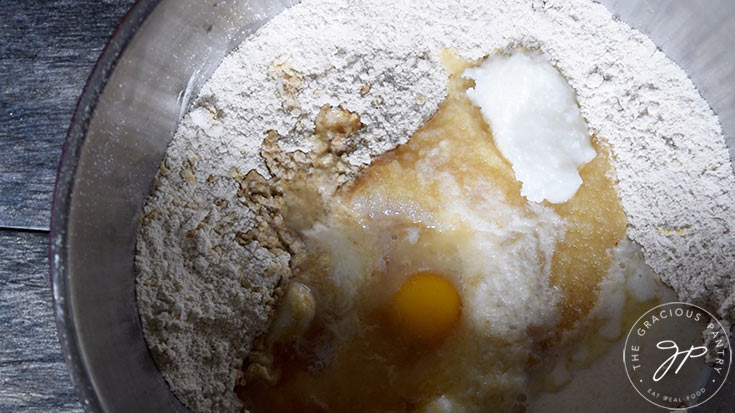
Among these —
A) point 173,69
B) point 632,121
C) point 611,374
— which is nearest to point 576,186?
point 632,121

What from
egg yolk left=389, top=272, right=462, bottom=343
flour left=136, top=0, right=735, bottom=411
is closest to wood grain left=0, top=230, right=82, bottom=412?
flour left=136, top=0, right=735, bottom=411

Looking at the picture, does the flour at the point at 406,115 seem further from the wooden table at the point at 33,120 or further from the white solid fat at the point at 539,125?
the wooden table at the point at 33,120

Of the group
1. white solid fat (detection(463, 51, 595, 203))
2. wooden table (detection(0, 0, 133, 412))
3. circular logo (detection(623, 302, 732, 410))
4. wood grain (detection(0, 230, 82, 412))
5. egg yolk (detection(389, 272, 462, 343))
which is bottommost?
wood grain (detection(0, 230, 82, 412))

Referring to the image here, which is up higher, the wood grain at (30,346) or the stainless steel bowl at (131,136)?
the stainless steel bowl at (131,136)

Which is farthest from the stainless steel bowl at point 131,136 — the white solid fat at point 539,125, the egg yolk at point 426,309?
the egg yolk at point 426,309

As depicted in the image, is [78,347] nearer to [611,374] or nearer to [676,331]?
[611,374]

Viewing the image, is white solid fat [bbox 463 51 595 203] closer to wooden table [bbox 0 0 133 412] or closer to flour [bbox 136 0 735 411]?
flour [bbox 136 0 735 411]

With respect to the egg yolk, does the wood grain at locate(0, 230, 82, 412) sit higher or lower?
lower

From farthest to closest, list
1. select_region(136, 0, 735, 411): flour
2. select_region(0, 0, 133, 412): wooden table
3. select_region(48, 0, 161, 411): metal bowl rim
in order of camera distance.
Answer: select_region(0, 0, 133, 412): wooden table, select_region(136, 0, 735, 411): flour, select_region(48, 0, 161, 411): metal bowl rim
